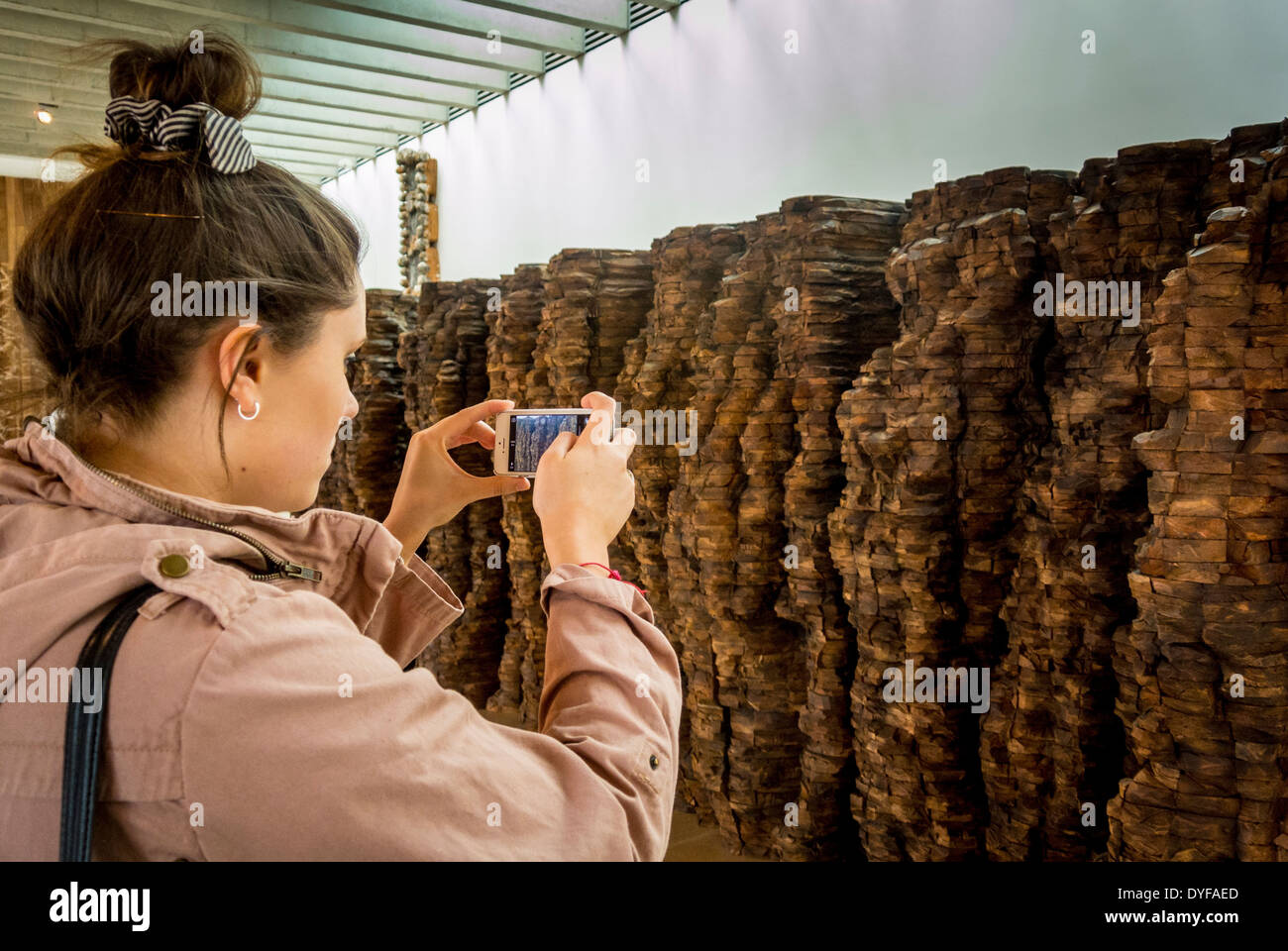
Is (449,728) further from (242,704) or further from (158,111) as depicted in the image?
(158,111)

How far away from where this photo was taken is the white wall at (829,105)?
3158 millimetres

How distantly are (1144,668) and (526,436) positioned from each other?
170cm

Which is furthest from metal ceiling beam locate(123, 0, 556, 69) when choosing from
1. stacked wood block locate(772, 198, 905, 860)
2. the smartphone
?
the smartphone

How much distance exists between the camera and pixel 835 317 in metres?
3.32

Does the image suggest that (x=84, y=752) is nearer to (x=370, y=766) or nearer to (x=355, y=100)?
(x=370, y=766)

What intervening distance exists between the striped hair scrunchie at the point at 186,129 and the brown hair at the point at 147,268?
1cm

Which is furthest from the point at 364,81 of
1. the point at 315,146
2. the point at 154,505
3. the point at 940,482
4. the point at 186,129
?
the point at 154,505

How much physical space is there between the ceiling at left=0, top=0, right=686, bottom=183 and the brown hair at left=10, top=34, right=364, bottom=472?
426 centimetres

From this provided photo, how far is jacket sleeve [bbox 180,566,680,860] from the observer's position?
0.70m

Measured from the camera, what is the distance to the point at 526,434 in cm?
174

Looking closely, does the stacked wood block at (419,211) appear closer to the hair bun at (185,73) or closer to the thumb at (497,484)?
the thumb at (497,484)

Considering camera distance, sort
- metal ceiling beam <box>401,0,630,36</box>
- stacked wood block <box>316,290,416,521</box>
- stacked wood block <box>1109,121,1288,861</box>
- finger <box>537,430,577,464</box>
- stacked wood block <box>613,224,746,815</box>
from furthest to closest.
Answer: stacked wood block <box>316,290,416,521</box>
metal ceiling beam <box>401,0,630,36</box>
stacked wood block <box>613,224,746,815</box>
stacked wood block <box>1109,121,1288,861</box>
finger <box>537,430,577,464</box>

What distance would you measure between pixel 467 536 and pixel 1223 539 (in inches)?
178

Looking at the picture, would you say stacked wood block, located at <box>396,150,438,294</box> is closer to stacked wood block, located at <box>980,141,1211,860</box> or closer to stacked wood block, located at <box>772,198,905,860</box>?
stacked wood block, located at <box>772,198,905,860</box>
